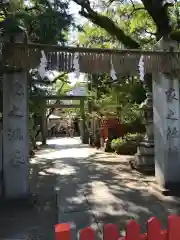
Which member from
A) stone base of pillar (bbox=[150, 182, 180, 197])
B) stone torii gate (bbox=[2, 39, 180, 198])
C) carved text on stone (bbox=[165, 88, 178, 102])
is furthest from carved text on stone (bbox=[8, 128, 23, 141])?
carved text on stone (bbox=[165, 88, 178, 102])

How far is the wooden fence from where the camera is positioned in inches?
101

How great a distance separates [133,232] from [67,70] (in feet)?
15.5

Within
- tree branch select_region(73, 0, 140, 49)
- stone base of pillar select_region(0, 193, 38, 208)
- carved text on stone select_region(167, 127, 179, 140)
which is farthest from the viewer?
tree branch select_region(73, 0, 140, 49)

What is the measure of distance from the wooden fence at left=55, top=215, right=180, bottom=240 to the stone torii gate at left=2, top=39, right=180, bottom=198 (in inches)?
171

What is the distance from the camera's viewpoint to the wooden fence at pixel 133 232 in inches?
101

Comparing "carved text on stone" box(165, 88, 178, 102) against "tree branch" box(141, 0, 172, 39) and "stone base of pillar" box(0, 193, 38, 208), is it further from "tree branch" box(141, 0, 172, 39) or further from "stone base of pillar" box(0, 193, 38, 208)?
"stone base of pillar" box(0, 193, 38, 208)

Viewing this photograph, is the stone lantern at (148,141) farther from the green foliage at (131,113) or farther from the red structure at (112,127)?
the red structure at (112,127)

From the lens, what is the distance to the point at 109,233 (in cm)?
268

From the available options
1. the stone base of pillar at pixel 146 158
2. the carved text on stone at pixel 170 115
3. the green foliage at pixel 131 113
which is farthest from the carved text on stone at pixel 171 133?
the green foliage at pixel 131 113

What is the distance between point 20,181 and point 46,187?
184 cm

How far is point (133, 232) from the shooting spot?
2744 mm

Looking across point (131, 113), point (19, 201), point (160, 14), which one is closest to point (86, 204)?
point (19, 201)

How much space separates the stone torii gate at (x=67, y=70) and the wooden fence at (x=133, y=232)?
435cm

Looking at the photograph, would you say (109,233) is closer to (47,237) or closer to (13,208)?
(47,237)
